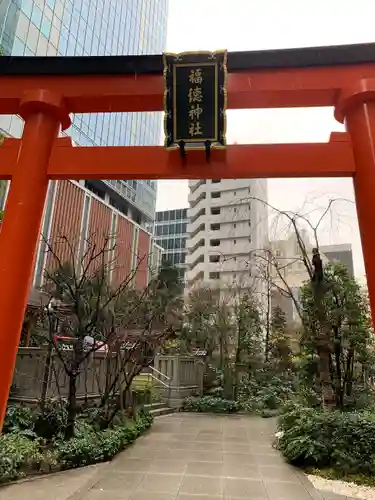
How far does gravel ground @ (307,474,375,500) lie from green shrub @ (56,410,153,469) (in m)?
3.57

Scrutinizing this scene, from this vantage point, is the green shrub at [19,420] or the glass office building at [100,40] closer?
the green shrub at [19,420]

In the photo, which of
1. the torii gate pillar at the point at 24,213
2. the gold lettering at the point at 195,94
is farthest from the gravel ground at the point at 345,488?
the gold lettering at the point at 195,94


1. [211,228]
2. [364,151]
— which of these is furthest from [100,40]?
[364,151]

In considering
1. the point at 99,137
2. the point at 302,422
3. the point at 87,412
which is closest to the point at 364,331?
the point at 302,422

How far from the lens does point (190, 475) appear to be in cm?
631

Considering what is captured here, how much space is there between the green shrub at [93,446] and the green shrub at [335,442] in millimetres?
3262

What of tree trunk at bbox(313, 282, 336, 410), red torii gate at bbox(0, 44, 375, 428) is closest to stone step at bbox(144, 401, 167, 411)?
tree trunk at bbox(313, 282, 336, 410)

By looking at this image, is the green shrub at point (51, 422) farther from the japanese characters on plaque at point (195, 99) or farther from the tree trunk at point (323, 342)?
the japanese characters on plaque at point (195, 99)

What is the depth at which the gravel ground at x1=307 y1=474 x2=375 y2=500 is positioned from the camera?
5.38 meters

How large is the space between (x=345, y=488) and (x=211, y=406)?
887 centimetres

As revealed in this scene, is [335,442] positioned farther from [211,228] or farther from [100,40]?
[211,228]

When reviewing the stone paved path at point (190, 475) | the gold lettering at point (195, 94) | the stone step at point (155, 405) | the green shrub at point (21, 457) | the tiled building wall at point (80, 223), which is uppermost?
the tiled building wall at point (80, 223)

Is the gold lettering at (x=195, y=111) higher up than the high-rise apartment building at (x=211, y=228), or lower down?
lower down

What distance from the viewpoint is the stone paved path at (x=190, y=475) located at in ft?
17.5
